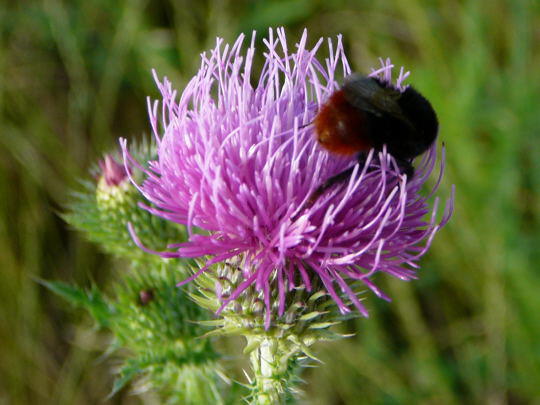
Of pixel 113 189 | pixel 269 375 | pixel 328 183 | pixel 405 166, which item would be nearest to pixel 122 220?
pixel 113 189

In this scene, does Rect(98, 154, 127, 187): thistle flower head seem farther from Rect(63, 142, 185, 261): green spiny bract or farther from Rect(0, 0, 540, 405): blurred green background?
Rect(0, 0, 540, 405): blurred green background

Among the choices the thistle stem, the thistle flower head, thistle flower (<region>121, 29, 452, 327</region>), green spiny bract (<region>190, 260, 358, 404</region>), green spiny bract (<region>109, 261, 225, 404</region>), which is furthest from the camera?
the thistle flower head

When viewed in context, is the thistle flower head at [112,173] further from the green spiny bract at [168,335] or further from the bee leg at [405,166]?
the bee leg at [405,166]

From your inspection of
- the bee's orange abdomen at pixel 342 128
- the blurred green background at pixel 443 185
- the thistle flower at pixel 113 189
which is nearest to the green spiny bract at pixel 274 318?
the bee's orange abdomen at pixel 342 128

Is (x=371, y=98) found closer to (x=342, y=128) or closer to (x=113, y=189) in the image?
(x=342, y=128)

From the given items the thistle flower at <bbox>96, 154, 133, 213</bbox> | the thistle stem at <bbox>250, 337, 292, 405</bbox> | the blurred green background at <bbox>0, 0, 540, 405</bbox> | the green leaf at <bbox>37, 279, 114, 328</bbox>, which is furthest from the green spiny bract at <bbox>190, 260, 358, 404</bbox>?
the blurred green background at <bbox>0, 0, 540, 405</bbox>
